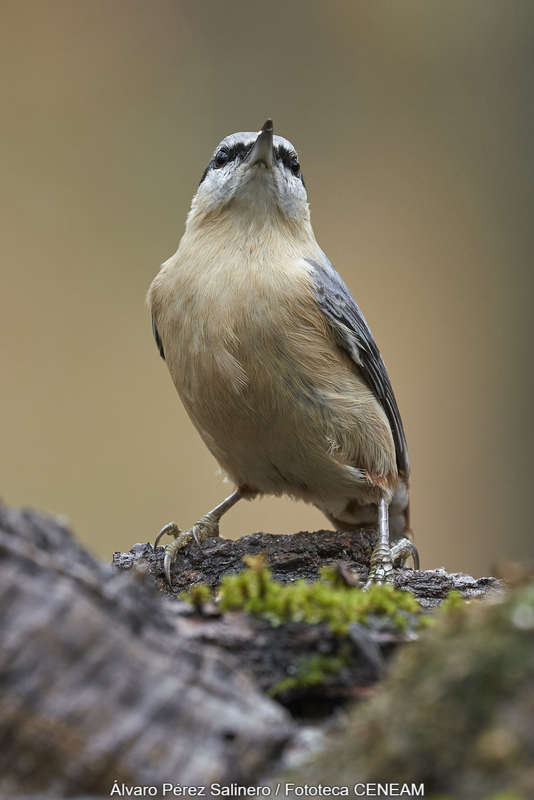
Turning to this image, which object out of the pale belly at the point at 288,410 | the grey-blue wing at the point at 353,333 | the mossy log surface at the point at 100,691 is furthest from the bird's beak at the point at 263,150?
the mossy log surface at the point at 100,691

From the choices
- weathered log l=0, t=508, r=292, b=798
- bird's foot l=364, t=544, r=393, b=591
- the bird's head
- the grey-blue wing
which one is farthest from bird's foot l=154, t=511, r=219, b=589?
weathered log l=0, t=508, r=292, b=798

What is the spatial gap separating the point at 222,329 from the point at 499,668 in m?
1.62

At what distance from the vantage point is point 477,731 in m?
0.70

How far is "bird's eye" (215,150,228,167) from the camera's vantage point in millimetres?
2634

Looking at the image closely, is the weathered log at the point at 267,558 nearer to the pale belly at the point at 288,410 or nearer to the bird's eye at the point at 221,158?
the pale belly at the point at 288,410

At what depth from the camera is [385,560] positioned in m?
2.39

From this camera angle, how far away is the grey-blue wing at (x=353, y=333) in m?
2.40

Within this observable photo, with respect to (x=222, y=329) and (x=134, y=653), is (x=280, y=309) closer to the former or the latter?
(x=222, y=329)

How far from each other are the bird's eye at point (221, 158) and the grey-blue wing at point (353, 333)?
20.8 inches

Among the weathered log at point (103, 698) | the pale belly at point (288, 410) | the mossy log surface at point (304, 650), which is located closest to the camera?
the weathered log at point (103, 698)

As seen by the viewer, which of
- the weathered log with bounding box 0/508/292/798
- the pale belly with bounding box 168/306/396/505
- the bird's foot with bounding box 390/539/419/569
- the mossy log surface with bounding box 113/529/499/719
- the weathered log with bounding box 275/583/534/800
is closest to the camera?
the weathered log with bounding box 275/583/534/800

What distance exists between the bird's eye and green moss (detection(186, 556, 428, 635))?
1.89 meters

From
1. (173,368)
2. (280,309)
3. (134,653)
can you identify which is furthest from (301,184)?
(134,653)

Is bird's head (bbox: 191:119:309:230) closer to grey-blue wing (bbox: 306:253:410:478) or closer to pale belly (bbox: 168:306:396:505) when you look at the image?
grey-blue wing (bbox: 306:253:410:478)
